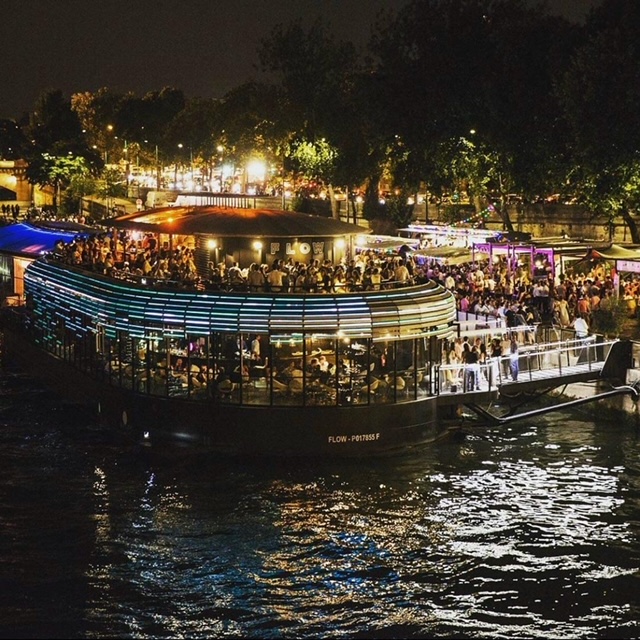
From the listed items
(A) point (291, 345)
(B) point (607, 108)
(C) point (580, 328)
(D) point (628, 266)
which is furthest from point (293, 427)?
(B) point (607, 108)

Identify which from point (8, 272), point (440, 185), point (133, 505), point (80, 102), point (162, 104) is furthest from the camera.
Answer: point (80, 102)

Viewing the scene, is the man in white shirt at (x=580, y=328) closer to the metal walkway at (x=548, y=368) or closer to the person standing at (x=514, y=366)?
the metal walkway at (x=548, y=368)

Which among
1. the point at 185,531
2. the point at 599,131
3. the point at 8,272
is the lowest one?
the point at 185,531

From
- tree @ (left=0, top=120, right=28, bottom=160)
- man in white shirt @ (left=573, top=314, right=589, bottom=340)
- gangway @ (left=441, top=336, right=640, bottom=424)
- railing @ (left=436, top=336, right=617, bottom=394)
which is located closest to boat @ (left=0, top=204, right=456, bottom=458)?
railing @ (left=436, top=336, right=617, bottom=394)

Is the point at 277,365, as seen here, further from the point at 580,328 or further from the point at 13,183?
the point at 13,183

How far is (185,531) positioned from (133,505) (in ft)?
9.05

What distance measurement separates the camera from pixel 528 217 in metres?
79.1

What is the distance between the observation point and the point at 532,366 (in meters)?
40.2

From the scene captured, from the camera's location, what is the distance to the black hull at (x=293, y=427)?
119ft

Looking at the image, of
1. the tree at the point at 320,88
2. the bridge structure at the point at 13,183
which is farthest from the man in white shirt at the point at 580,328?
the bridge structure at the point at 13,183

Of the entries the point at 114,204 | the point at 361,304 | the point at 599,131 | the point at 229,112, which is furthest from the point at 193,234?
the point at 114,204

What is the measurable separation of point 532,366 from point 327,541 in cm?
1244

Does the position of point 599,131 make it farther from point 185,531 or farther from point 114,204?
point 114,204

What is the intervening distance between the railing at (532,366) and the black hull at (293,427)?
3.33ft
